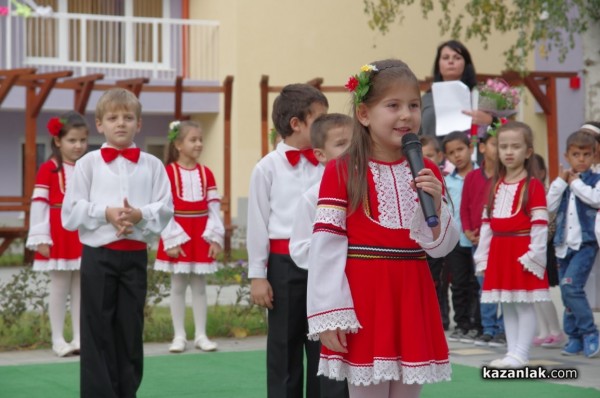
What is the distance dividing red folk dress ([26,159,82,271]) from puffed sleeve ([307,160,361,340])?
4.70 meters

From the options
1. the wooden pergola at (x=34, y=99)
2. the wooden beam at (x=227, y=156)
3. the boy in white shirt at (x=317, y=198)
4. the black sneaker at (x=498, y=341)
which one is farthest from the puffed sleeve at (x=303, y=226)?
the wooden beam at (x=227, y=156)

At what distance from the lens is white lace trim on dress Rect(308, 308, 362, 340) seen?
4.07m

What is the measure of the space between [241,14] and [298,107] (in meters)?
17.0

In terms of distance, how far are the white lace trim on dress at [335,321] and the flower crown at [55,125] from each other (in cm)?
460

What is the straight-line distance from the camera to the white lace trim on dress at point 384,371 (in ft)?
13.4

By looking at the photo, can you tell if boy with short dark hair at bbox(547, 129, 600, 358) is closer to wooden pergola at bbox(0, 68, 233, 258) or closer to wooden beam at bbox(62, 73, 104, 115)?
wooden pergola at bbox(0, 68, 233, 258)

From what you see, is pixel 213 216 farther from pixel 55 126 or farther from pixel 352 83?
pixel 352 83

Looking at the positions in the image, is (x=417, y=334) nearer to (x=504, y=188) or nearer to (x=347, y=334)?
(x=347, y=334)

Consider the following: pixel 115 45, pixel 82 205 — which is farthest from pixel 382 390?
pixel 115 45

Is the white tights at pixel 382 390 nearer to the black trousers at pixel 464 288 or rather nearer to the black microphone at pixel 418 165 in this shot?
the black microphone at pixel 418 165

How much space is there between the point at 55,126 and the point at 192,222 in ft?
4.55

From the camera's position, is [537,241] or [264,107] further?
[264,107]

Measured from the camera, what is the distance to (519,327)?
7.84m

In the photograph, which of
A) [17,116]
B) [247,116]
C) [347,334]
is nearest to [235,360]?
[347,334]
